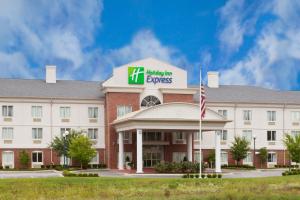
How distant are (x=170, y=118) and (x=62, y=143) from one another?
12.4 meters

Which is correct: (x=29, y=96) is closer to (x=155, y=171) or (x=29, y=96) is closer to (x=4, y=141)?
(x=4, y=141)

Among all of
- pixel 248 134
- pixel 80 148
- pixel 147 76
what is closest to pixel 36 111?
pixel 80 148

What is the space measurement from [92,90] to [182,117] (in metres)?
15.3

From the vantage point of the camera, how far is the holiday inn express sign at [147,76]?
63562mm

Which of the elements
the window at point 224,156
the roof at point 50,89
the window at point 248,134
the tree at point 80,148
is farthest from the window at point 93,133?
the window at point 248,134

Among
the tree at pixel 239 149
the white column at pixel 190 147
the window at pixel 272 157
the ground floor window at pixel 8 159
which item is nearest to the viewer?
the white column at pixel 190 147

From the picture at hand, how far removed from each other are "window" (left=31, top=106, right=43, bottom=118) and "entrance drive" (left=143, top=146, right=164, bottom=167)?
1115cm

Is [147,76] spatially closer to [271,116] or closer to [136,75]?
[136,75]

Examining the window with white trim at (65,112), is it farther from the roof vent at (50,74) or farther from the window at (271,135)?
the window at (271,135)

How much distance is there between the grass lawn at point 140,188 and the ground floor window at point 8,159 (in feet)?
73.2

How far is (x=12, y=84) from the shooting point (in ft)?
218

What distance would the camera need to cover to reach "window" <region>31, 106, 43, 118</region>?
63875 mm

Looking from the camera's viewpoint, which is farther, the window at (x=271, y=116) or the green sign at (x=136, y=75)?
the window at (x=271, y=116)

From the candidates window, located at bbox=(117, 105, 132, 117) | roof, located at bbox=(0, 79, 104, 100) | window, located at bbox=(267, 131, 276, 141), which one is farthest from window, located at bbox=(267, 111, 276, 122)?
roof, located at bbox=(0, 79, 104, 100)
